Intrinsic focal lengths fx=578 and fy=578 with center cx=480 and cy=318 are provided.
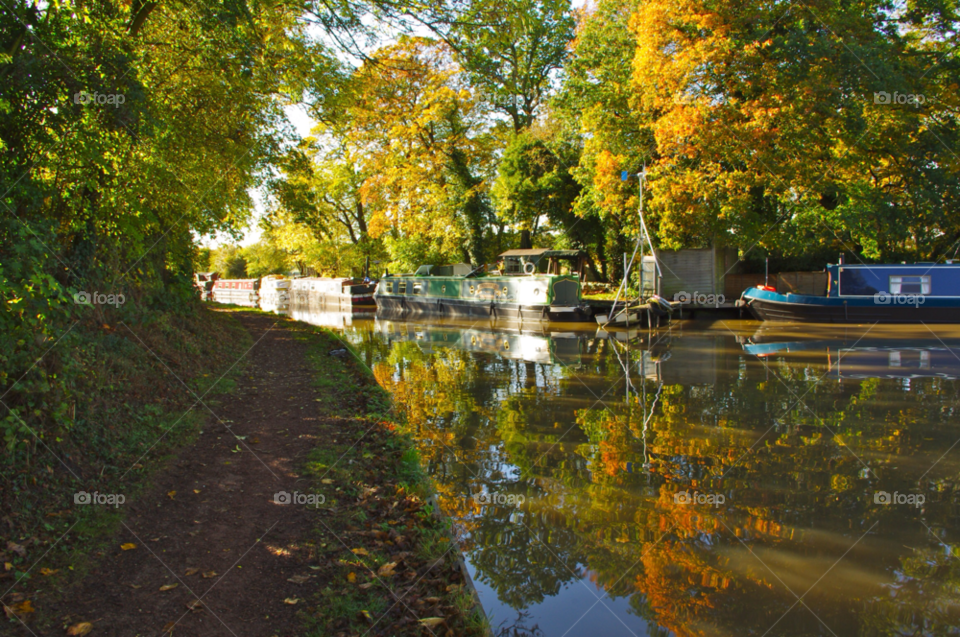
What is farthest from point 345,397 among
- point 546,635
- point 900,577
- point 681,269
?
point 681,269

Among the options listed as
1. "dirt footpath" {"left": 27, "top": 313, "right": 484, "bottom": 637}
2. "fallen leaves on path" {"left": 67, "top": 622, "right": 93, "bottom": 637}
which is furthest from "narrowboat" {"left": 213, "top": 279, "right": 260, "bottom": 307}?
"fallen leaves on path" {"left": 67, "top": 622, "right": 93, "bottom": 637}

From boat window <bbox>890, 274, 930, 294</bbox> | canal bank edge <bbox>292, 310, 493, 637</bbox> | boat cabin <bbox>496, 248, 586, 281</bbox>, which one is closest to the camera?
canal bank edge <bbox>292, 310, 493, 637</bbox>

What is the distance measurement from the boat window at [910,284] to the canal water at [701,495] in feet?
34.5

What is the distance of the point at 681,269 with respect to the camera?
2508 centimetres

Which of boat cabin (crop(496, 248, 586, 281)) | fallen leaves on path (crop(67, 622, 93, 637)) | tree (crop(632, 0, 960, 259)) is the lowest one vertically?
fallen leaves on path (crop(67, 622, 93, 637))

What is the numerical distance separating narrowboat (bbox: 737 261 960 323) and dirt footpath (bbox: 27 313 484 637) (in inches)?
769

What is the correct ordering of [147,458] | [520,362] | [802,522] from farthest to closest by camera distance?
[520,362] < [147,458] < [802,522]

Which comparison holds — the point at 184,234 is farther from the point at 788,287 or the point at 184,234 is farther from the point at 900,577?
the point at 788,287

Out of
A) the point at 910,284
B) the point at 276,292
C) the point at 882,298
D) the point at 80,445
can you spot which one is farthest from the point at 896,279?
the point at 276,292

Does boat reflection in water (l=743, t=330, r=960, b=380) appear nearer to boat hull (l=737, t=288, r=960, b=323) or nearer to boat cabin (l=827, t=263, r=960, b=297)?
boat hull (l=737, t=288, r=960, b=323)

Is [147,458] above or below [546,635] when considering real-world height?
above

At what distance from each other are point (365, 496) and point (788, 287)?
24.7 m

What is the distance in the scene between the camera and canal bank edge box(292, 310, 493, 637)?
127 inches

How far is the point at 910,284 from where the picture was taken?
792 inches
